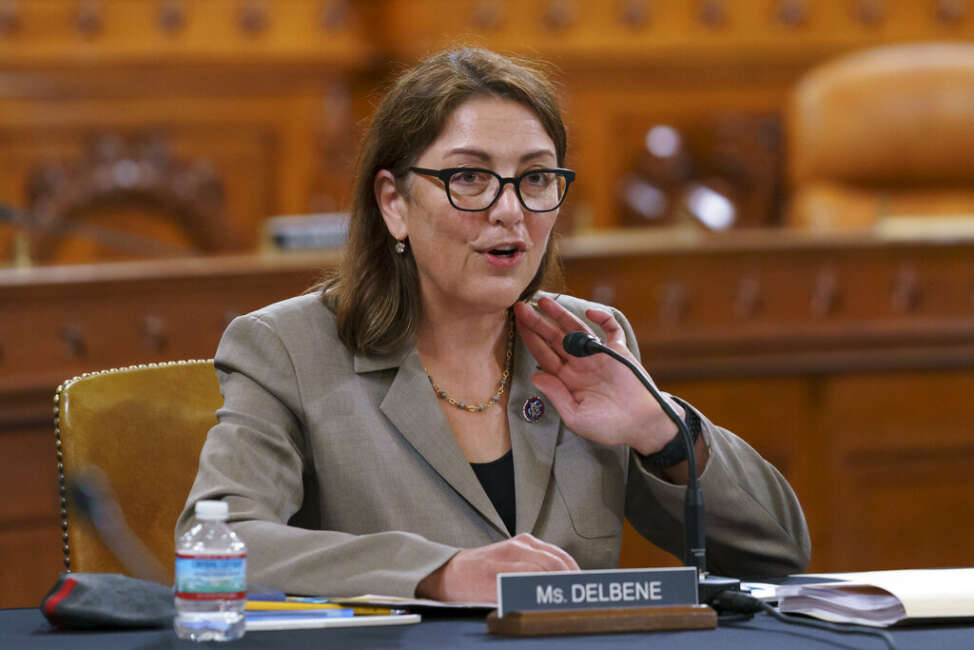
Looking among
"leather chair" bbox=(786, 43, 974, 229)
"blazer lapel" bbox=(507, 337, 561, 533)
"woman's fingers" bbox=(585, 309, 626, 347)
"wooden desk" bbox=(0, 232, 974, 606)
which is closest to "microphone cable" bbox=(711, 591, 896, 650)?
"blazer lapel" bbox=(507, 337, 561, 533)

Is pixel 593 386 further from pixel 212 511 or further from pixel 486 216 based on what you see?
pixel 212 511

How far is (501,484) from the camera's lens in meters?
2.01

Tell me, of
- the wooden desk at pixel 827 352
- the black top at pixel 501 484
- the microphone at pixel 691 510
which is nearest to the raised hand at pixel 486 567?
the microphone at pixel 691 510

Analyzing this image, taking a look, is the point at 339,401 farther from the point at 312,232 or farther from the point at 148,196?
the point at 148,196

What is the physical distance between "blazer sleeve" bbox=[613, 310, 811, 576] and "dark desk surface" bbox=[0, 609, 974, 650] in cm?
43

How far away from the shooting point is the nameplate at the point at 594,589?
147 cm

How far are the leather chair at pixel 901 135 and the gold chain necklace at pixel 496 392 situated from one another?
289 cm

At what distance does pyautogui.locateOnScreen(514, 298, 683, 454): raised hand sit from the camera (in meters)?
1.95

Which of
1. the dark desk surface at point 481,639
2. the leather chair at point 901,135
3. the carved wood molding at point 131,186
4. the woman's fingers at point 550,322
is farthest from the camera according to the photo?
the carved wood molding at point 131,186

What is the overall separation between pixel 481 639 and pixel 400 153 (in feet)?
2.67

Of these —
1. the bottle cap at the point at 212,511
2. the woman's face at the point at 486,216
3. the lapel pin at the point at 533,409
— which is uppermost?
the woman's face at the point at 486,216

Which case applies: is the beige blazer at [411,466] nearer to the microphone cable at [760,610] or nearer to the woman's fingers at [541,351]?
the woman's fingers at [541,351]

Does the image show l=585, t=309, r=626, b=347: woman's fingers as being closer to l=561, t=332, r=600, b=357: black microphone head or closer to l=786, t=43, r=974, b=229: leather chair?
l=561, t=332, r=600, b=357: black microphone head

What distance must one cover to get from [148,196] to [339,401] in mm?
3368
